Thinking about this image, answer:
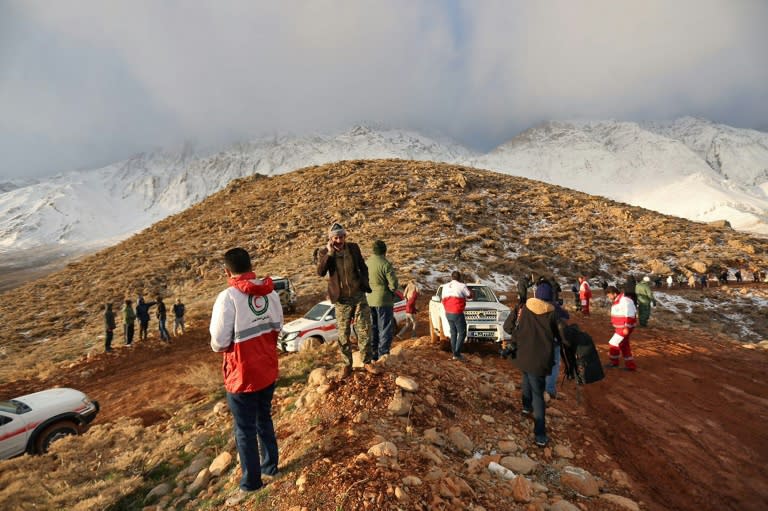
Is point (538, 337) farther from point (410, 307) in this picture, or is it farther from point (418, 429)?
point (410, 307)

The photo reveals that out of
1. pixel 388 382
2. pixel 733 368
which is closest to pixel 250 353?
pixel 388 382

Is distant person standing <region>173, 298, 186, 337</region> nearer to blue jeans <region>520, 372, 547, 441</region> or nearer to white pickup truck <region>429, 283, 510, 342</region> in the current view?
white pickup truck <region>429, 283, 510, 342</region>

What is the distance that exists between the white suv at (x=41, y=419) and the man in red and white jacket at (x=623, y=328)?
1160cm

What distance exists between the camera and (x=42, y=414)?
23.1 feet

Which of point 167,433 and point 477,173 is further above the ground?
point 477,173

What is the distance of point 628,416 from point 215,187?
148072 mm

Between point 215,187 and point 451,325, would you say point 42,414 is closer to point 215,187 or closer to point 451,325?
point 451,325

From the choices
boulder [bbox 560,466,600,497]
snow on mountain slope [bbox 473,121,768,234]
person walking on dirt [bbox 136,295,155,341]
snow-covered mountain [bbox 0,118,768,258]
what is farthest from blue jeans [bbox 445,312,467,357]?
snow-covered mountain [bbox 0,118,768,258]

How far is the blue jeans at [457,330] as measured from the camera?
752 centimetres

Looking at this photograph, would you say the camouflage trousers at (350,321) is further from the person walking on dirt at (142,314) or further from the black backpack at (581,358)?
the person walking on dirt at (142,314)

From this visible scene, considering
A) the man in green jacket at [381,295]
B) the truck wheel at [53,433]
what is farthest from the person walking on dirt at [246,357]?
the truck wheel at [53,433]

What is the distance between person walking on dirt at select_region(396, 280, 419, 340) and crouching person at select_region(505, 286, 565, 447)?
19.7ft

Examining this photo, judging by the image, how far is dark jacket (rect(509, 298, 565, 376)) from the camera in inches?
182

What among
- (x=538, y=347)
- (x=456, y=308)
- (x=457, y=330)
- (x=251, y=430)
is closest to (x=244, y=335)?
(x=251, y=430)
